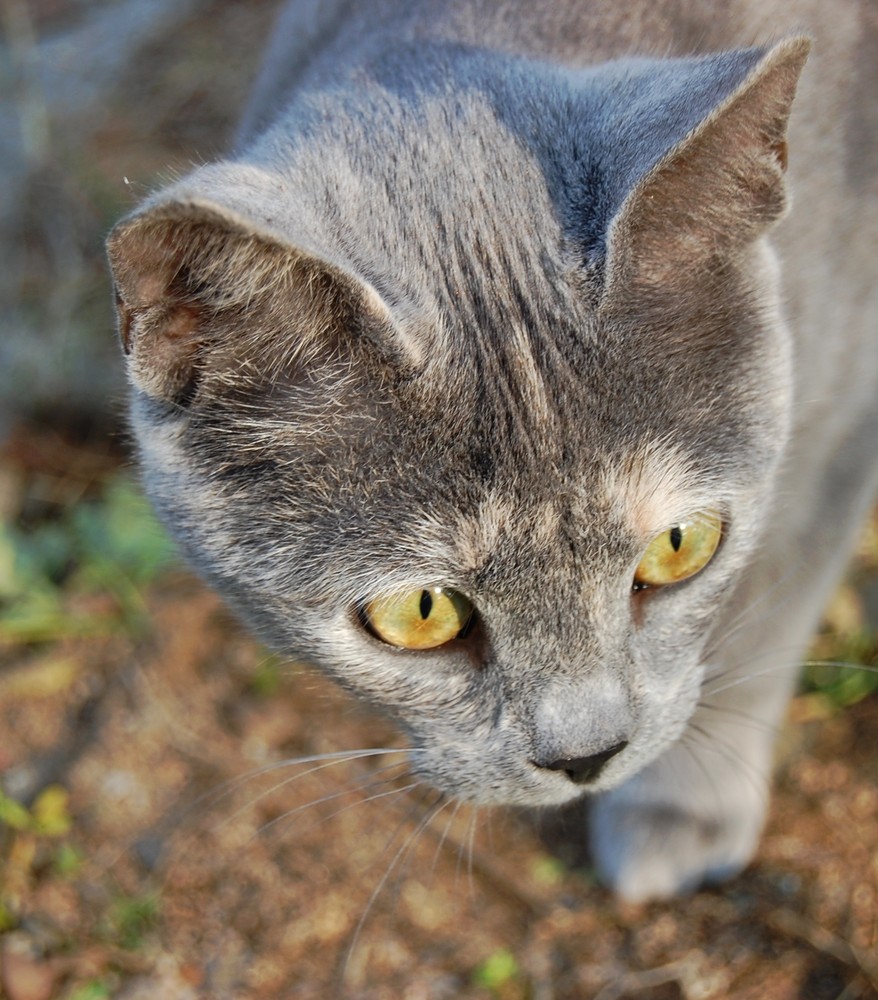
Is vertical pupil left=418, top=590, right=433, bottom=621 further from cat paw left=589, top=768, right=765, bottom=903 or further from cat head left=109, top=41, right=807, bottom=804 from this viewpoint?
cat paw left=589, top=768, right=765, bottom=903

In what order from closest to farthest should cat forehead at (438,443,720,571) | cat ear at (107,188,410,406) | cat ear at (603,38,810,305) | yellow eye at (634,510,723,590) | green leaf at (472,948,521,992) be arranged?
cat ear at (107,188,410,406), cat ear at (603,38,810,305), cat forehead at (438,443,720,571), yellow eye at (634,510,723,590), green leaf at (472,948,521,992)

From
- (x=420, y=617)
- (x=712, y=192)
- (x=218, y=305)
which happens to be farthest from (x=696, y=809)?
(x=218, y=305)

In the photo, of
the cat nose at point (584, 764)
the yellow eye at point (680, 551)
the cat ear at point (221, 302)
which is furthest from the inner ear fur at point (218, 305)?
the cat nose at point (584, 764)

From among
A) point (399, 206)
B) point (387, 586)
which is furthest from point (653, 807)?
point (399, 206)

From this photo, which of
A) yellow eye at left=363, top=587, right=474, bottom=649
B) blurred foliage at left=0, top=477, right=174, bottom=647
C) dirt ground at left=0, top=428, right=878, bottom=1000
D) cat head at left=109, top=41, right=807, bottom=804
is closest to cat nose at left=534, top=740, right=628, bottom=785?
cat head at left=109, top=41, right=807, bottom=804

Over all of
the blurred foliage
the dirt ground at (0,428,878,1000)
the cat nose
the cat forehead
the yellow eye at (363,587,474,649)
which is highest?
the cat forehead

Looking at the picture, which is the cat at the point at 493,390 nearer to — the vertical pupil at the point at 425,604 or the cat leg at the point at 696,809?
the vertical pupil at the point at 425,604
